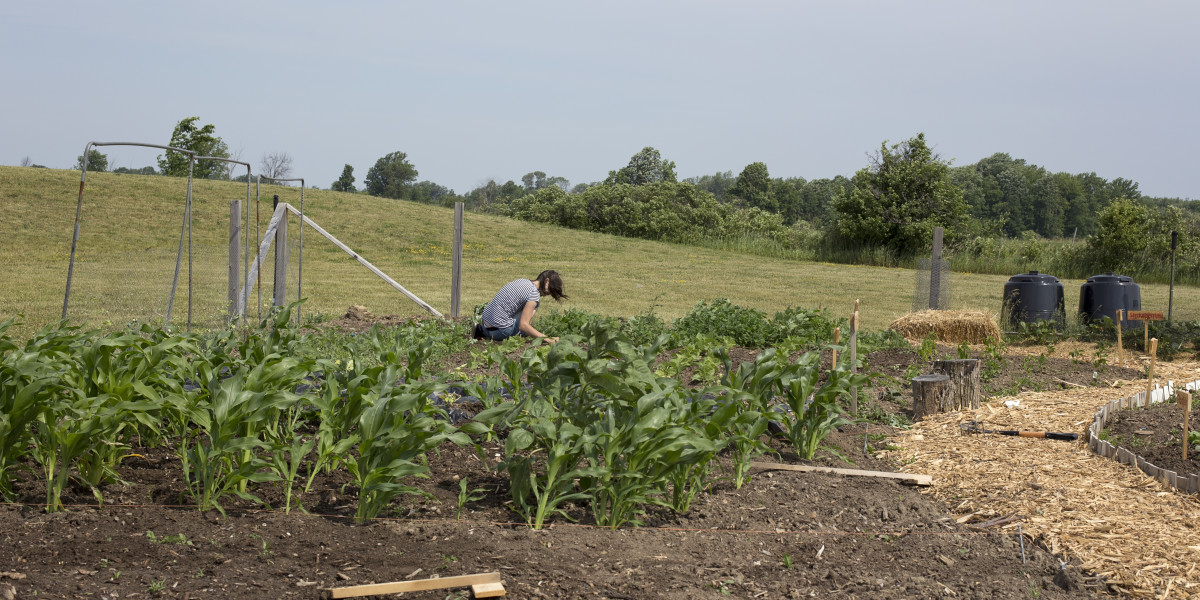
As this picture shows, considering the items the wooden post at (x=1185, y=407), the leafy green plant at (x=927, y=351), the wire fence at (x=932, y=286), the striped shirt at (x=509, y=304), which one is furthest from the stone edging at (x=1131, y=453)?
the wire fence at (x=932, y=286)

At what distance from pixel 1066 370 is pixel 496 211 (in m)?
46.6

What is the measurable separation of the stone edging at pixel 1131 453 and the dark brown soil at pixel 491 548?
1215 mm

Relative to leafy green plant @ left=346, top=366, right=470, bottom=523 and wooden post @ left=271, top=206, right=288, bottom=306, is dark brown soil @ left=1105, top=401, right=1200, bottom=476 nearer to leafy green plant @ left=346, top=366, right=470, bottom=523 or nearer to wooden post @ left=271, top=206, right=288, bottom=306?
leafy green plant @ left=346, top=366, right=470, bottom=523

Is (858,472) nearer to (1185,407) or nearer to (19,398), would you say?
(1185,407)

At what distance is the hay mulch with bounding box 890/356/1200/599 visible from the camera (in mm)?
3455

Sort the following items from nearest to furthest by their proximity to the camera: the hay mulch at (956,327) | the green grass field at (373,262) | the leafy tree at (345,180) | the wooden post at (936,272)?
1. the hay mulch at (956,327)
2. the green grass field at (373,262)
3. the wooden post at (936,272)
4. the leafy tree at (345,180)

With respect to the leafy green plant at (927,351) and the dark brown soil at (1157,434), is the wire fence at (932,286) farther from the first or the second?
the dark brown soil at (1157,434)

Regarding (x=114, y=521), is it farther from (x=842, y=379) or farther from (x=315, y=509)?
(x=842, y=379)

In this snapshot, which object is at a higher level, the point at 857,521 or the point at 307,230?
the point at 307,230

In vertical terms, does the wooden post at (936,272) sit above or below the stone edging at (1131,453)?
above

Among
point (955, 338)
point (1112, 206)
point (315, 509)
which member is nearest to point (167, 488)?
point (315, 509)

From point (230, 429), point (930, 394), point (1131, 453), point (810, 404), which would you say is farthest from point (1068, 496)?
point (230, 429)

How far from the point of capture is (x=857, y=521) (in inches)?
150

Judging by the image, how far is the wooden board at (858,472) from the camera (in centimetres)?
441
